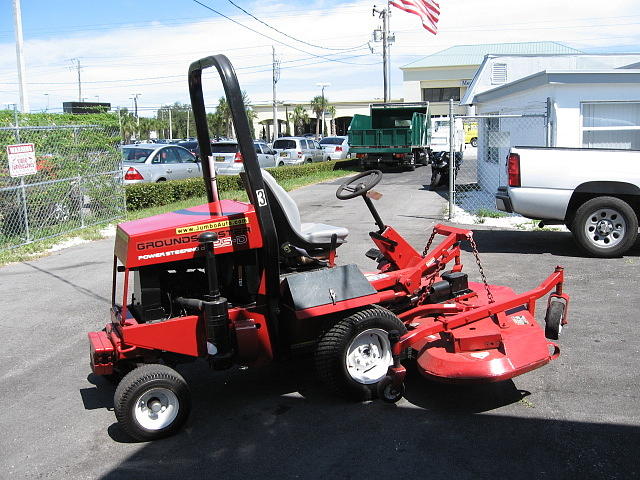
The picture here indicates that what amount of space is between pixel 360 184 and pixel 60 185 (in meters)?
9.21

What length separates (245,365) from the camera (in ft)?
15.9

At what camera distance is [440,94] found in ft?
223

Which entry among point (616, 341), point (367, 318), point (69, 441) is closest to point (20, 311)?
point (69, 441)

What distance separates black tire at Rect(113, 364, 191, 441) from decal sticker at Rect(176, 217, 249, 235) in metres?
0.94

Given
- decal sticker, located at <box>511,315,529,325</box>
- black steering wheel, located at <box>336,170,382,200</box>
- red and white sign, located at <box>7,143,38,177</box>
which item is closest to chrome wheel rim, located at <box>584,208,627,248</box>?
decal sticker, located at <box>511,315,529,325</box>

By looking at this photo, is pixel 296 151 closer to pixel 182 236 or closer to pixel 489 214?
pixel 489 214

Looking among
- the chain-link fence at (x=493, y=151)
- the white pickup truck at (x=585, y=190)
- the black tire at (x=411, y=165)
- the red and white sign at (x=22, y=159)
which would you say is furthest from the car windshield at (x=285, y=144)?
the white pickup truck at (x=585, y=190)

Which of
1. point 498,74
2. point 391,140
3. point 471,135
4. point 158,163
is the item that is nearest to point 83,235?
point 158,163

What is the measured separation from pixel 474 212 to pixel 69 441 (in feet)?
37.1

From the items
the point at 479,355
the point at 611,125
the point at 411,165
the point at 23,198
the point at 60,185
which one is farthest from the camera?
the point at 411,165

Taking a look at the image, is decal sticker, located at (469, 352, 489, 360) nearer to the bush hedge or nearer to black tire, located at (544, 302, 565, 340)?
black tire, located at (544, 302, 565, 340)

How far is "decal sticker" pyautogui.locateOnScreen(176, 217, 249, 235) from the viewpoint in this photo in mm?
4613

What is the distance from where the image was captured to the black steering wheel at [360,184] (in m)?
5.34

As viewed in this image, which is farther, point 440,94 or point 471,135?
point 440,94
